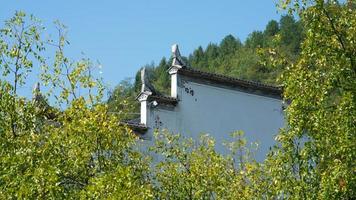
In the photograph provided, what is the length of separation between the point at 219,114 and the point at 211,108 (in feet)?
1.07

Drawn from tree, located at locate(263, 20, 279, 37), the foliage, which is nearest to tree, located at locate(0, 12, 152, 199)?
the foliage

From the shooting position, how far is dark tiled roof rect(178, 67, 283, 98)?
20.0 metres

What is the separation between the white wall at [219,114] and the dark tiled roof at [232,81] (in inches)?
6.6

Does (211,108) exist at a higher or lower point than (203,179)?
higher

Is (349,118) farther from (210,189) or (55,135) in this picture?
(55,135)

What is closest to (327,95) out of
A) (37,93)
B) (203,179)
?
(203,179)

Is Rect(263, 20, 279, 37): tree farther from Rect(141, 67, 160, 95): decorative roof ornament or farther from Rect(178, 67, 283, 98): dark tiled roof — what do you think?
Rect(141, 67, 160, 95): decorative roof ornament

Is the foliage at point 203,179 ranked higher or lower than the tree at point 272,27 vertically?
lower

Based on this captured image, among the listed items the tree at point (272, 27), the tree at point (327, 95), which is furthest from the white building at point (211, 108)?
the tree at point (272, 27)

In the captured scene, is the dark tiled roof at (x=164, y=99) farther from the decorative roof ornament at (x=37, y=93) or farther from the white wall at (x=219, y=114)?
the decorative roof ornament at (x=37, y=93)

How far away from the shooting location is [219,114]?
20469 mm

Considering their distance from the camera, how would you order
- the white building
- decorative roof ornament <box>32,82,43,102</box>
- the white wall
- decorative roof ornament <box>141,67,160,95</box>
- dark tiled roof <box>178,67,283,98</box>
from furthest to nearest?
dark tiled roof <box>178,67,283,98</box> → the white wall → the white building → decorative roof ornament <box>141,67,160,95</box> → decorative roof ornament <box>32,82,43,102</box>

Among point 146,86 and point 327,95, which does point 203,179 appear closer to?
point 327,95

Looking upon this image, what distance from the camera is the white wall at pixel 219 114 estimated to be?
19.5 metres
